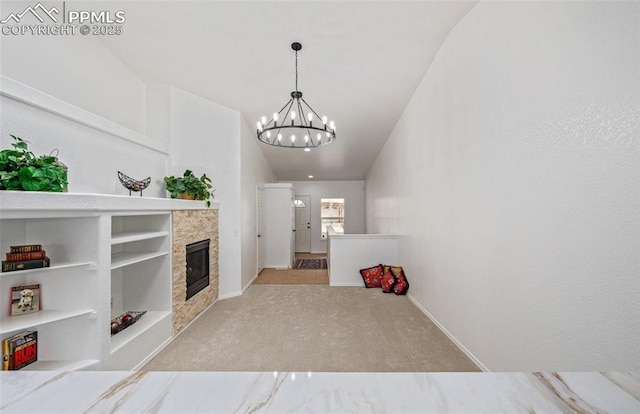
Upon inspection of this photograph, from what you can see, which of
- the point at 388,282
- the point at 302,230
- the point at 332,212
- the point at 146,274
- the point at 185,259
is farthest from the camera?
the point at 332,212

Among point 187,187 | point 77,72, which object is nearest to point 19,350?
point 187,187

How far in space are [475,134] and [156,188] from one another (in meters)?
3.89

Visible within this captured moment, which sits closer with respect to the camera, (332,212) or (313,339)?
(313,339)

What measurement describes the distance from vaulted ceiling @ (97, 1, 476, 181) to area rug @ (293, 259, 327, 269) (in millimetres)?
3813

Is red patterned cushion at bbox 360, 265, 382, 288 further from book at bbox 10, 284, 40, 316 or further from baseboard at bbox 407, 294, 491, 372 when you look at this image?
book at bbox 10, 284, 40, 316

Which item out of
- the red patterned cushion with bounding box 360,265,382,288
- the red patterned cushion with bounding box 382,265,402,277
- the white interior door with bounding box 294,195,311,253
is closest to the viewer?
the red patterned cushion with bounding box 382,265,402,277

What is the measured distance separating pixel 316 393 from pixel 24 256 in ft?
7.71

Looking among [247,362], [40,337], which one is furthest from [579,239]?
[40,337]

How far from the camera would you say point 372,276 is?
14.8 feet

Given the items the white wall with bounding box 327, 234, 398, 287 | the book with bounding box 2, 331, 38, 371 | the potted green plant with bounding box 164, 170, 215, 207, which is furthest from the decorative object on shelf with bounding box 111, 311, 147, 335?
the white wall with bounding box 327, 234, 398, 287

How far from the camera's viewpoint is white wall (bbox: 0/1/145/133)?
2.13m

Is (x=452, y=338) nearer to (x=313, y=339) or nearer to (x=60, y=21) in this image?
(x=313, y=339)

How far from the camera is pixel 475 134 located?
7.35 feet

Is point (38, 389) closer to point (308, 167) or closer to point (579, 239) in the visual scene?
point (579, 239)
